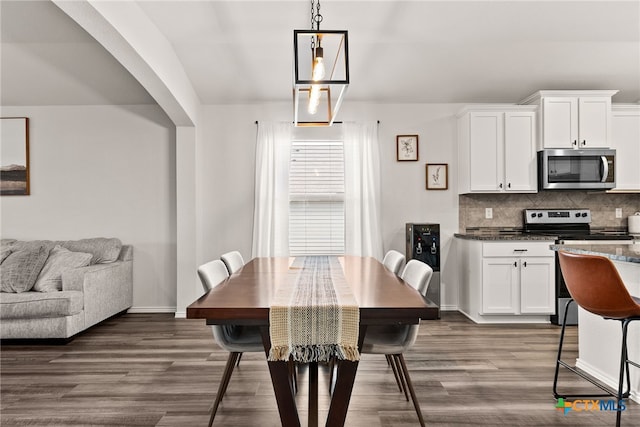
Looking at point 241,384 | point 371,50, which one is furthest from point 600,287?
point 371,50

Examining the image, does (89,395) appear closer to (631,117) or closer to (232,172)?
(232,172)

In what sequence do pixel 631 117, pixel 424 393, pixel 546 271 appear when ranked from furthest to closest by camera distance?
1. pixel 631 117
2. pixel 546 271
3. pixel 424 393

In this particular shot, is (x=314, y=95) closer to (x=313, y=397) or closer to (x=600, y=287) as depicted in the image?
(x=313, y=397)

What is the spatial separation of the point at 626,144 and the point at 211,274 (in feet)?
15.3

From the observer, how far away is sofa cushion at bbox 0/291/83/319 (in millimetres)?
3680

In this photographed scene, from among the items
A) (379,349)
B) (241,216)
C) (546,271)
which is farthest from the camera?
(241,216)

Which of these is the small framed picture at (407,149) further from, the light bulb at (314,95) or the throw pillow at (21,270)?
the throw pillow at (21,270)

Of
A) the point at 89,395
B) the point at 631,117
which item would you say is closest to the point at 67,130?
the point at 89,395

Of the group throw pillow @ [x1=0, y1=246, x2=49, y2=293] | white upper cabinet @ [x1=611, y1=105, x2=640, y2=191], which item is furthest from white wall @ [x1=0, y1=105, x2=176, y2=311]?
white upper cabinet @ [x1=611, y1=105, x2=640, y2=191]

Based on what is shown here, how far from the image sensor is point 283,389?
73.4 inches

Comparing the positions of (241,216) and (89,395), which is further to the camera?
(241,216)

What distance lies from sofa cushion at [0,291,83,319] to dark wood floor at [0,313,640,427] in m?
0.27

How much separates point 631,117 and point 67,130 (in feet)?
20.7

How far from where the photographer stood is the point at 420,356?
3348 millimetres
